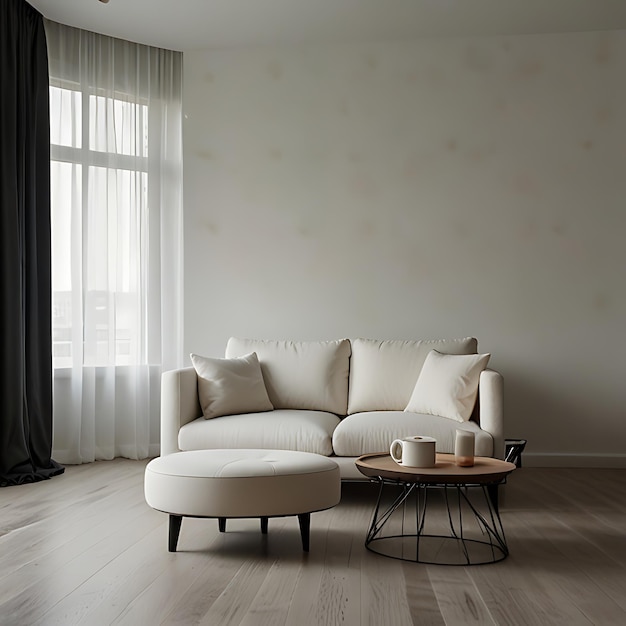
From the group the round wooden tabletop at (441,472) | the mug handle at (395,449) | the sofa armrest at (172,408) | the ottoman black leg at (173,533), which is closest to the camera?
the round wooden tabletop at (441,472)

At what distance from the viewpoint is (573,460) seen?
5.09 m

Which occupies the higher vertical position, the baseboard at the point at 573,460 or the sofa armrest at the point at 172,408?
the sofa armrest at the point at 172,408

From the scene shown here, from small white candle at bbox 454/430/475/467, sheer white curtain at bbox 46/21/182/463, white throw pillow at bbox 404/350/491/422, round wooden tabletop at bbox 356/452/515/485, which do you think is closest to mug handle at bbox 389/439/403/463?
round wooden tabletop at bbox 356/452/515/485

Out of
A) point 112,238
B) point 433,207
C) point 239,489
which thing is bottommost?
point 239,489

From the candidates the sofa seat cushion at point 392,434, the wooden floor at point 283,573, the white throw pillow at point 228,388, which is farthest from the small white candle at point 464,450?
the white throw pillow at point 228,388

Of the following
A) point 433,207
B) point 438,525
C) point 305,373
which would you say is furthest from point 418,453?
point 433,207

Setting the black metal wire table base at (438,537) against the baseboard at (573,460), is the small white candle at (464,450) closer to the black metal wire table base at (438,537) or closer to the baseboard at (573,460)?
the black metal wire table base at (438,537)

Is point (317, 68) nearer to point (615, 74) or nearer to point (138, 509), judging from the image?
point (615, 74)

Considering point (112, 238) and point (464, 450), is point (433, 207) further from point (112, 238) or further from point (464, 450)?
point (464, 450)

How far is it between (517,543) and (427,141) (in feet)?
9.88

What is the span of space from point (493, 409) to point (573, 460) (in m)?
1.45

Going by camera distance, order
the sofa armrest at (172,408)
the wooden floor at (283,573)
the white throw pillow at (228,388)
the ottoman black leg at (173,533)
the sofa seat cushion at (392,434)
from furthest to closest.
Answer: the white throw pillow at (228,388), the sofa armrest at (172,408), the sofa seat cushion at (392,434), the ottoman black leg at (173,533), the wooden floor at (283,573)

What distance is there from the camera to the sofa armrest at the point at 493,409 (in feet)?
12.9

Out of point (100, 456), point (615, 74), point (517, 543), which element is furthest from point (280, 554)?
point (615, 74)
